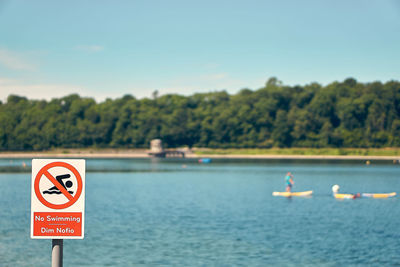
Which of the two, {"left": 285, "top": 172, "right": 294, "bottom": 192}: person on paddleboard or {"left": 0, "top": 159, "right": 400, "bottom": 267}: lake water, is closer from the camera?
{"left": 0, "top": 159, "right": 400, "bottom": 267}: lake water

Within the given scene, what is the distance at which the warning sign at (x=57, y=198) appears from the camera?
21.5 ft

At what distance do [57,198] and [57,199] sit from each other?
0.01 m

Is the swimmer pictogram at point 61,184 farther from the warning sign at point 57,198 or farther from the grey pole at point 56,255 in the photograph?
the grey pole at point 56,255

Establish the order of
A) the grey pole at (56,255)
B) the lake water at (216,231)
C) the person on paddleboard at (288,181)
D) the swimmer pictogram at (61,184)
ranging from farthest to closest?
1. the person on paddleboard at (288,181)
2. the lake water at (216,231)
3. the swimmer pictogram at (61,184)
4. the grey pole at (56,255)

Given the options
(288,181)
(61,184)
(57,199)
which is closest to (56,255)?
(57,199)

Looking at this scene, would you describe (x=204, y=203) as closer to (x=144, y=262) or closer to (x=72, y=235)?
(x=144, y=262)

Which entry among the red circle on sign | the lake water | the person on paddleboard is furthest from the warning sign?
the person on paddleboard

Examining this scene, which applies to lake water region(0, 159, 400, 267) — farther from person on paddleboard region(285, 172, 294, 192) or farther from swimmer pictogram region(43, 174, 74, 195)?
Answer: swimmer pictogram region(43, 174, 74, 195)

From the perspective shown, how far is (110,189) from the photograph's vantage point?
87.9 metres

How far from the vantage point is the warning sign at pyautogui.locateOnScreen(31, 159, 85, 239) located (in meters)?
6.55

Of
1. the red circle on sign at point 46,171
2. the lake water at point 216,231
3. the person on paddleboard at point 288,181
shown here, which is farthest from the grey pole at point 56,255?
the person on paddleboard at point 288,181

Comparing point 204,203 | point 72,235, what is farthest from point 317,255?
point 204,203

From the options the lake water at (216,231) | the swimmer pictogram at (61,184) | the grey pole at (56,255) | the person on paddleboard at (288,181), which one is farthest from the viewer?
the person on paddleboard at (288,181)

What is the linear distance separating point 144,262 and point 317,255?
10786mm
